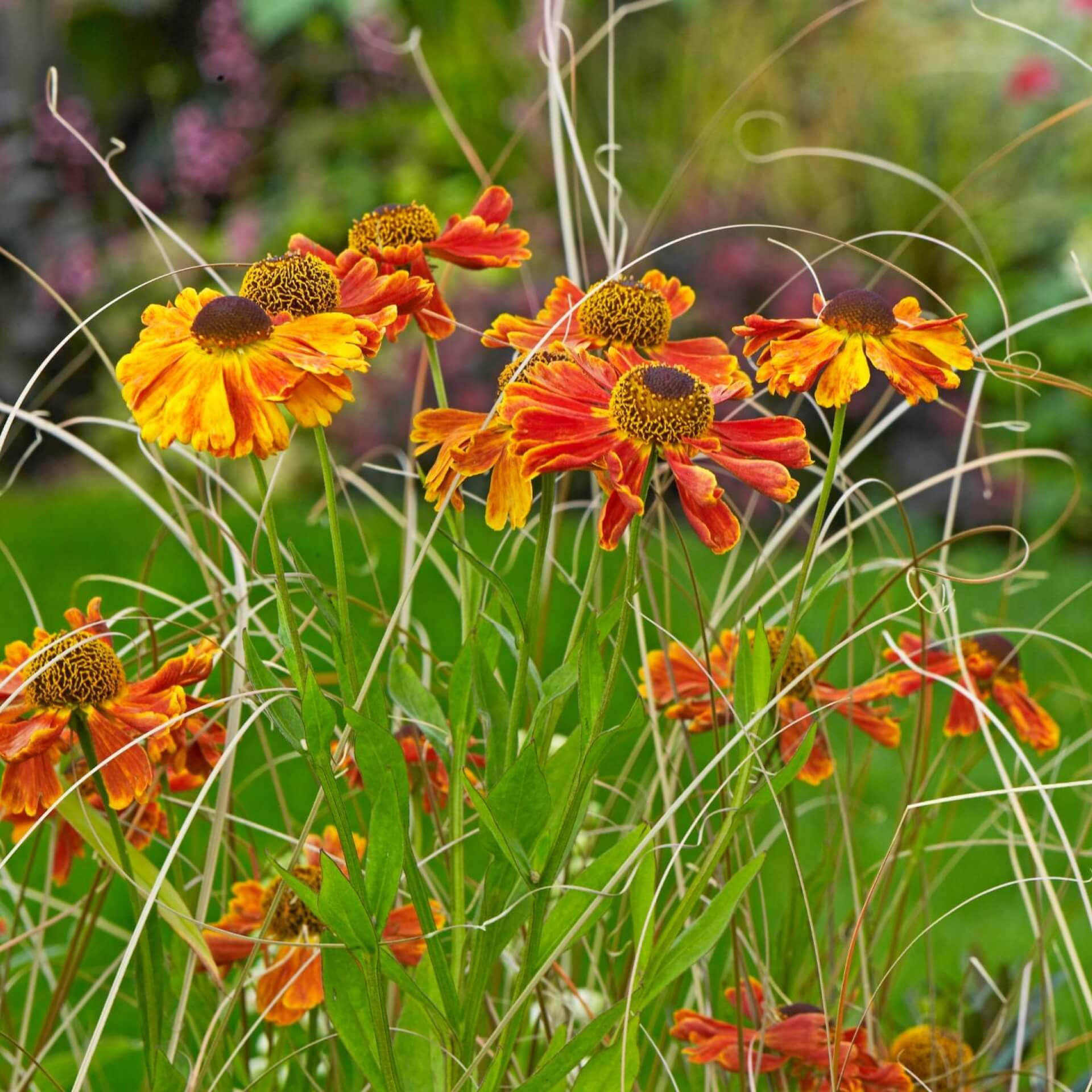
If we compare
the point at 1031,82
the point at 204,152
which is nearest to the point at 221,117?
the point at 204,152

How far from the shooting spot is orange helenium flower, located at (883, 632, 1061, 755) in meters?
0.98

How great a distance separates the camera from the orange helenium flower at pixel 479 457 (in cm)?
71

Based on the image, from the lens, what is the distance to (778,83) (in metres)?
4.74

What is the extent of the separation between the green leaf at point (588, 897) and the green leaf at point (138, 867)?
0.18 meters

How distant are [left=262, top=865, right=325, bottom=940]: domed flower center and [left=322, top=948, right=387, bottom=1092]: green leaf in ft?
0.48

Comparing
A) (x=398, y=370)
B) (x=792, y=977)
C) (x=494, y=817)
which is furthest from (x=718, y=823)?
(x=398, y=370)

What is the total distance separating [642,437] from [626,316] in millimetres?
158

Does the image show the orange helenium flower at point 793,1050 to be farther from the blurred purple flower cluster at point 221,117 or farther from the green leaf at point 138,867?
the blurred purple flower cluster at point 221,117

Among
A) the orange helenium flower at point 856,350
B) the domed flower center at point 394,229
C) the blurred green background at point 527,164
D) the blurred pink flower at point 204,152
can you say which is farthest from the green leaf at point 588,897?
the blurred pink flower at point 204,152

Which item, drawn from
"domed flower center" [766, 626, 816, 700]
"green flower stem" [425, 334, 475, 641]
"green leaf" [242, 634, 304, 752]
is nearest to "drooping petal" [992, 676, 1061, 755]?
"domed flower center" [766, 626, 816, 700]

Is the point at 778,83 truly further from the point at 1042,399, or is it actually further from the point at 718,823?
the point at 718,823

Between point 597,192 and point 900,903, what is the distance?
3.75 meters

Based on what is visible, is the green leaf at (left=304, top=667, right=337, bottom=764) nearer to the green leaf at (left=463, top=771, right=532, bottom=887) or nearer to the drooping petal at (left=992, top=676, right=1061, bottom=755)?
the green leaf at (left=463, top=771, right=532, bottom=887)

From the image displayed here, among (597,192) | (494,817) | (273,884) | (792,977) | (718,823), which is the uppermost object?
(494,817)
